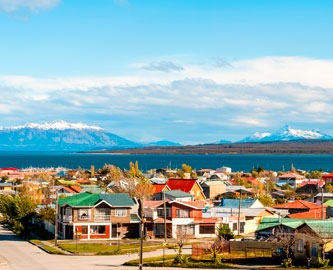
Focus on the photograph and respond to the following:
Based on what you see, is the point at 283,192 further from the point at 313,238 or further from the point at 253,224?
the point at 313,238

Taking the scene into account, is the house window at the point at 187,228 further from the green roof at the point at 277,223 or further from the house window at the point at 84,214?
the house window at the point at 84,214

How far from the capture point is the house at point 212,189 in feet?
346

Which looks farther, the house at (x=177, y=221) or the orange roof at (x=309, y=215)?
the orange roof at (x=309, y=215)

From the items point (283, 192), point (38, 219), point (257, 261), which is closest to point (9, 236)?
point (38, 219)

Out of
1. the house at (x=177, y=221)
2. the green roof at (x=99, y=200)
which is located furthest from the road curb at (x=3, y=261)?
the house at (x=177, y=221)

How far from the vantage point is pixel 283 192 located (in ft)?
354

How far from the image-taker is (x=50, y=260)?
5000 cm

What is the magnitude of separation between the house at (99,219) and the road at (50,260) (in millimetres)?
5373

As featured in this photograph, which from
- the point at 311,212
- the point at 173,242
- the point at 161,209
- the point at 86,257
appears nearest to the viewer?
the point at 86,257

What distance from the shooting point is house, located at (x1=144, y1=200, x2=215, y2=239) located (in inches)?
2493

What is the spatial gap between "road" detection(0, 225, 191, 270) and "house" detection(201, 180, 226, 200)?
5019cm

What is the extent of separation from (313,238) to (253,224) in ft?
69.4

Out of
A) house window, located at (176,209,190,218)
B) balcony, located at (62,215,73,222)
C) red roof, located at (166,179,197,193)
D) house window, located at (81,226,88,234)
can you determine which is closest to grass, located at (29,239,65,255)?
Result: balcony, located at (62,215,73,222)

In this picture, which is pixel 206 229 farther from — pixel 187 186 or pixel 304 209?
pixel 187 186
